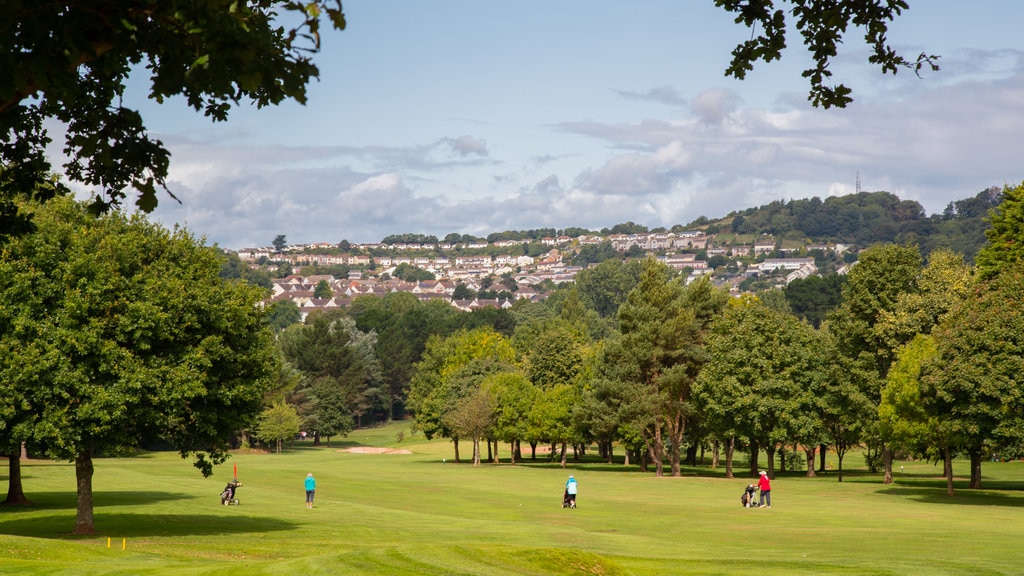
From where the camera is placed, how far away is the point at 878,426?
62.6 meters

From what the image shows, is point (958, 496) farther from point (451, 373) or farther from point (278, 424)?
point (278, 424)

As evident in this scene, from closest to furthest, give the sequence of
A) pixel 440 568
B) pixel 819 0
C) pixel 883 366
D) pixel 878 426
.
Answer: pixel 819 0
pixel 440 568
pixel 878 426
pixel 883 366

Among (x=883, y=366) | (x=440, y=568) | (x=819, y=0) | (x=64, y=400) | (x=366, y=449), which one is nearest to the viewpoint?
(x=819, y=0)

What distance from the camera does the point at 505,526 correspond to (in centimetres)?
4022

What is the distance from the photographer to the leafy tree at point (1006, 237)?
66750mm

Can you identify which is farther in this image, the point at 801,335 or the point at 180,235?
the point at 801,335

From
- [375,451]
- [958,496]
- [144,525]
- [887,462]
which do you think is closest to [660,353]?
[887,462]

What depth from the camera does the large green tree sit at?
1260 inches

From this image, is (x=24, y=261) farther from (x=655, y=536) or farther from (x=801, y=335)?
(x=801, y=335)

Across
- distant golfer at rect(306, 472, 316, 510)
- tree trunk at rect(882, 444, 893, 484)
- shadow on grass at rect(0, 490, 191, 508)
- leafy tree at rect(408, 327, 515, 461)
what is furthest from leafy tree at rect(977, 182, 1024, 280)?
shadow on grass at rect(0, 490, 191, 508)

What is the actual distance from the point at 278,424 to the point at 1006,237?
7647cm

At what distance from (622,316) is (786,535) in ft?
139

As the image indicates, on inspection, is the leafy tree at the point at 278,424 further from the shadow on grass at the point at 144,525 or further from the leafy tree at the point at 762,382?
the shadow on grass at the point at 144,525

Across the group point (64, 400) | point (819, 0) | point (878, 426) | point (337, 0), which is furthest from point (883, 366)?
point (337, 0)
